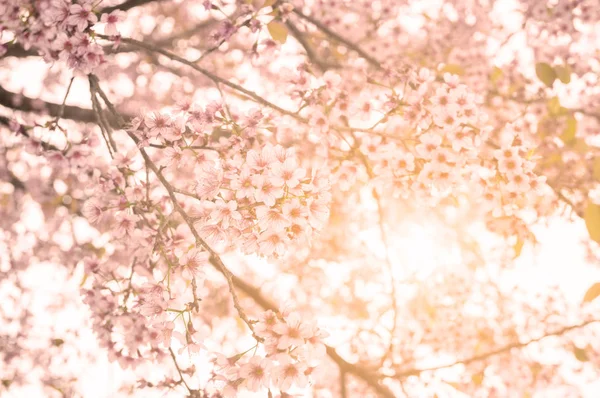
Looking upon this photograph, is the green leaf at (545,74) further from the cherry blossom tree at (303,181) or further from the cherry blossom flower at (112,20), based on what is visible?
the cherry blossom flower at (112,20)

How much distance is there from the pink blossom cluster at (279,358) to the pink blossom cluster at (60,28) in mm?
1616

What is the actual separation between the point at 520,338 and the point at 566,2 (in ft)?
16.4

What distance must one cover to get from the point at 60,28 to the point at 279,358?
1947mm

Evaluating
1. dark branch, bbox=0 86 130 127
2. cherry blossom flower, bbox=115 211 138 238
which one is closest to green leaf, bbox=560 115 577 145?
cherry blossom flower, bbox=115 211 138 238

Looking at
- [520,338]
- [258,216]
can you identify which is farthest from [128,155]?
[520,338]

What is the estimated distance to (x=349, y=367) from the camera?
13.4 ft

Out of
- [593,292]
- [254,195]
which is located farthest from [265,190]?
[593,292]

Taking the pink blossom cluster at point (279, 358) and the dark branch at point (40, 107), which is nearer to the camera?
the pink blossom cluster at point (279, 358)

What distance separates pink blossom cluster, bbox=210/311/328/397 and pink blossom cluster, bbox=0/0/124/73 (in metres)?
1.62

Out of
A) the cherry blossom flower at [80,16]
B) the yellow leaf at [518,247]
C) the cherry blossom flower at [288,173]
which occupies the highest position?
the cherry blossom flower at [80,16]

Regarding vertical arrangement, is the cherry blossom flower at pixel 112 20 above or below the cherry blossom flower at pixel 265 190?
above

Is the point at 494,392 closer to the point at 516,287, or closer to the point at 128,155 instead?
Answer: the point at 516,287

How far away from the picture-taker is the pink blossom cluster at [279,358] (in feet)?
5.82

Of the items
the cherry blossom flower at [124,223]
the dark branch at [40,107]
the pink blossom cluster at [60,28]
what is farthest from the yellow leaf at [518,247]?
the dark branch at [40,107]
